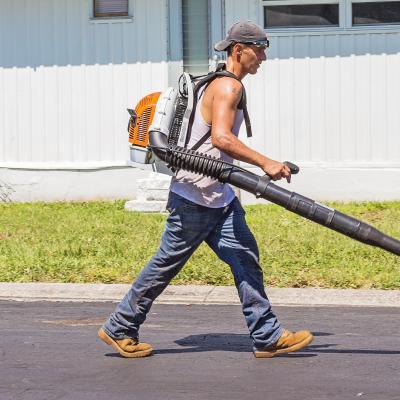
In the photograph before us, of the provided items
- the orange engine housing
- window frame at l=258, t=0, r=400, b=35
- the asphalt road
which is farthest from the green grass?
the orange engine housing

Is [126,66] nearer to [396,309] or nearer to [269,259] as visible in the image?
[269,259]

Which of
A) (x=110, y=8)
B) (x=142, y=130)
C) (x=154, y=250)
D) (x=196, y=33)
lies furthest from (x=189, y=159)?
(x=110, y=8)

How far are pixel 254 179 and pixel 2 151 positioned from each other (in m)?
9.64

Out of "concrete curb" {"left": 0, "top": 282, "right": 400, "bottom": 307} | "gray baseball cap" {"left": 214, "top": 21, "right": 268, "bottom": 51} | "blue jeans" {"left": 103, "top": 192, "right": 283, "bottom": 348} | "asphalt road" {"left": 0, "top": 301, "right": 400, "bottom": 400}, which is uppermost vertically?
"gray baseball cap" {"left": 214, "top": 21, "right": 268, "bottom": 51}

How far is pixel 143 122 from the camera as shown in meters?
7.11

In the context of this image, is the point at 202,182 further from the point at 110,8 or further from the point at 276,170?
the point at 110,8

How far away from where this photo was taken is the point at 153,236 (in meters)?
12.2

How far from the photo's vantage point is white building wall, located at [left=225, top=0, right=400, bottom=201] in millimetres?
14820

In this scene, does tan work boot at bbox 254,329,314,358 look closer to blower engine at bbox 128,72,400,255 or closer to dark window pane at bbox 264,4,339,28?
blower engine at bbox 128,72,400,255

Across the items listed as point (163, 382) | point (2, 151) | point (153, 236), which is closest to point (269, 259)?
point (153, 236)

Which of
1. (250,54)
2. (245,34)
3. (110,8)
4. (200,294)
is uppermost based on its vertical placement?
(110,8)

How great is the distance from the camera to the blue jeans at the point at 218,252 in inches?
283

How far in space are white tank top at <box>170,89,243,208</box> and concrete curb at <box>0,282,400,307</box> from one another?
2216mm

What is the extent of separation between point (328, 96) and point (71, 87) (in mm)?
3328
